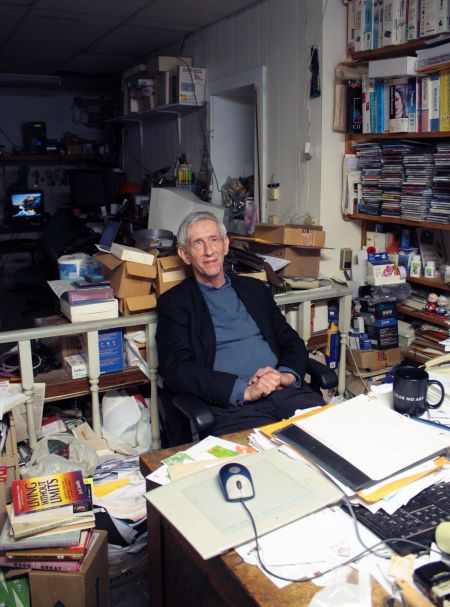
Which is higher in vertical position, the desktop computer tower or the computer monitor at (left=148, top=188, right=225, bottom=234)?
the desktop computer tower

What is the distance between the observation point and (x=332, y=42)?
305 centimetres

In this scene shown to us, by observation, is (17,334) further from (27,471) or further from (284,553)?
(284,553)

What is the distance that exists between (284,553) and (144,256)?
1.67 metres

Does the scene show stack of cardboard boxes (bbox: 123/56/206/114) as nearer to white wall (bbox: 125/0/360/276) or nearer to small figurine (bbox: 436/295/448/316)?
white wall (bbox: 125/0/360/276)

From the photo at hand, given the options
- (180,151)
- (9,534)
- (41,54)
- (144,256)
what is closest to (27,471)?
(9,534)

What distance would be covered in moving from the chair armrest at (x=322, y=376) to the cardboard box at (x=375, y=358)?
2.86 feet

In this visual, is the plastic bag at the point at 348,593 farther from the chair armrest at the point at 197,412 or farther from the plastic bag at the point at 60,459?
the plastic bag at the point at 60,459

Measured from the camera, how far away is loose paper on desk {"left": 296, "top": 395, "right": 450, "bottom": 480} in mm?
1289

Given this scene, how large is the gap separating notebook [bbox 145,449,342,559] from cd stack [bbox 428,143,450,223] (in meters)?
1.83

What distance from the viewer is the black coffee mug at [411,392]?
5.08 ft

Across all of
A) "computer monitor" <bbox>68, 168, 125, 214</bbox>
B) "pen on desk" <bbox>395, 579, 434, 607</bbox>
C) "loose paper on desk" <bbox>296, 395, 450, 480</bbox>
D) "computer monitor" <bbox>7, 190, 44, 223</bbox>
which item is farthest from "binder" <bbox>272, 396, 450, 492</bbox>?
"computer monitor" <bbox>7, 190, 44, 223</bbox>

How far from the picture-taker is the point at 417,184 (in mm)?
2842

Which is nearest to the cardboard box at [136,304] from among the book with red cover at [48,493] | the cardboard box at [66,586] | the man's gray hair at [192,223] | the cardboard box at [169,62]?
the man's gray hair at [192,223]

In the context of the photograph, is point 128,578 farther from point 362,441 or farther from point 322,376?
point 362,441
